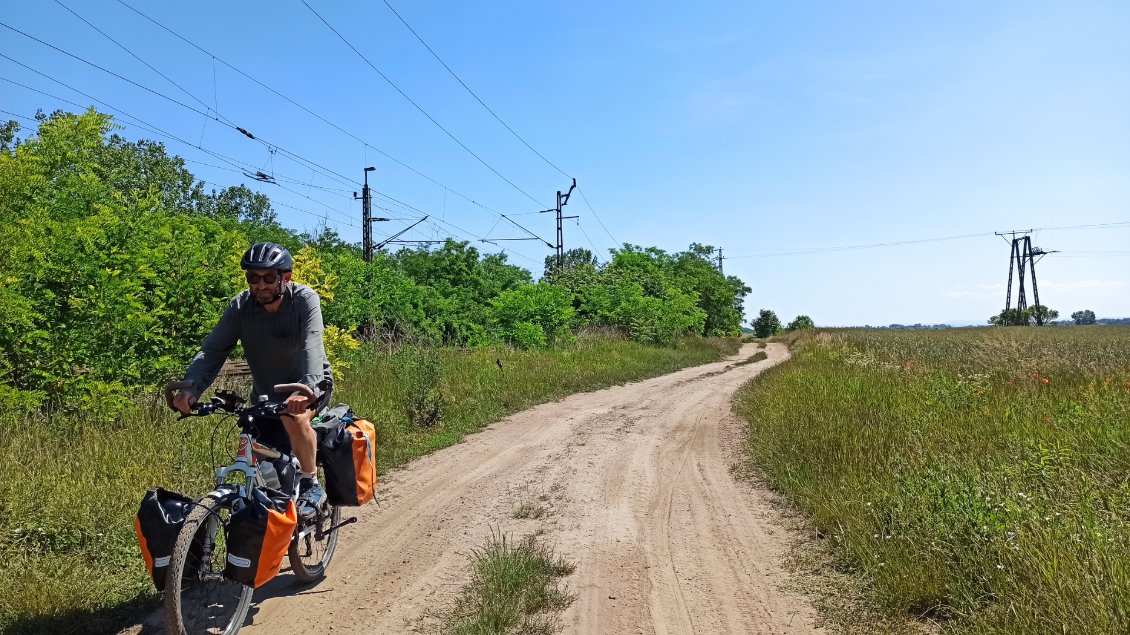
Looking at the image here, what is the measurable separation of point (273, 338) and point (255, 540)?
1231mm

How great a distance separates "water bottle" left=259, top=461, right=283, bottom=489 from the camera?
3.64 meters

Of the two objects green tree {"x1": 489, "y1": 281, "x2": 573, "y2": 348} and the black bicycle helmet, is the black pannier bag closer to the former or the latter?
the black bicycle helmet

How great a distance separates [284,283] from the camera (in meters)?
3.83

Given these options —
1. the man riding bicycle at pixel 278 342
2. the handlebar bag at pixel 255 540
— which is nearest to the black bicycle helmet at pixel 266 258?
the man riding bicycle at pixel 278 342

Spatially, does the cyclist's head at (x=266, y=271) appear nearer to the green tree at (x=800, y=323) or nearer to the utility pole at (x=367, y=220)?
the utility pole at (x=367, y=220)

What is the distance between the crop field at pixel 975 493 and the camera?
350cm

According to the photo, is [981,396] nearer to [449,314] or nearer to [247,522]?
[247,522]

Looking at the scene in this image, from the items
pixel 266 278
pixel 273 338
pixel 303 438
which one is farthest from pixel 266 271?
pixel 303 438

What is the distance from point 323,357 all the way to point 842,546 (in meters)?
4.01

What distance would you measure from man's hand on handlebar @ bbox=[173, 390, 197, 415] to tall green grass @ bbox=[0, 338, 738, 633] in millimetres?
423

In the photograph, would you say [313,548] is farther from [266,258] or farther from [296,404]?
[266,258]

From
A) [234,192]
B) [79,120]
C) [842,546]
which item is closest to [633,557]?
[842,546]

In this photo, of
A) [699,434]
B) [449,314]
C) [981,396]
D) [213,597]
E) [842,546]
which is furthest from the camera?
[449,314]

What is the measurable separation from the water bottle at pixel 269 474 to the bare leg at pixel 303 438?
0.16m
